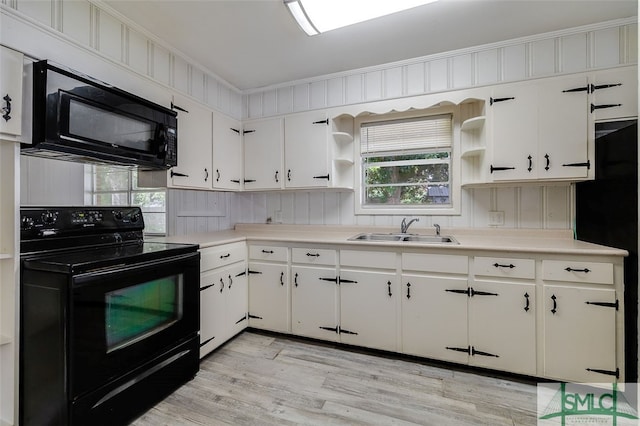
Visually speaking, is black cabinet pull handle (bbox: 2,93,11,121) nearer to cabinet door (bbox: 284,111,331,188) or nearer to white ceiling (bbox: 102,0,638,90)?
white ceiling (bbox: 102,0,638,90)

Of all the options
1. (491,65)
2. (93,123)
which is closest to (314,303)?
(93,123)

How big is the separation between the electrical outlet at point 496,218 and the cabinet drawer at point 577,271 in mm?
637

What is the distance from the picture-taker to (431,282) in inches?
84.6

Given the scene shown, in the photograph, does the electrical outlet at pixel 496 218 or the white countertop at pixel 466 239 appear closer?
the white countertop at pixel 466 239

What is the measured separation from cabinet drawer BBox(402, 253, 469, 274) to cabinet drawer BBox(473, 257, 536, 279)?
8 centimetres

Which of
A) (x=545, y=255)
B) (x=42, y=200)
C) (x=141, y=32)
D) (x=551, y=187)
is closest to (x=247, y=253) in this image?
(x=42, y=200)

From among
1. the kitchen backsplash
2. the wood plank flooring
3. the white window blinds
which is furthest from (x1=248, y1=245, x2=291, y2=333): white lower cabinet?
the white window blinds

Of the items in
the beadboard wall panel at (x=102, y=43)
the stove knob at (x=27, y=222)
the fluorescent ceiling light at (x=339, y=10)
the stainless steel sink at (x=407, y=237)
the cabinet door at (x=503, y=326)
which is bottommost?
the cabinet door at (x=503, y=326)

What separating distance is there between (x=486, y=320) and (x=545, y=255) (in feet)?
1.86

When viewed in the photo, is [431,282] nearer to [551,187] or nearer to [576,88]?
[551,187]

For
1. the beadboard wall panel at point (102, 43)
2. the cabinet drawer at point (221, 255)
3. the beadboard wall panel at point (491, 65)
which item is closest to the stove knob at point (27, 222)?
the beadboard wall panel at point (102, 43)

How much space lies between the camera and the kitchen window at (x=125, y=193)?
6.38 feet

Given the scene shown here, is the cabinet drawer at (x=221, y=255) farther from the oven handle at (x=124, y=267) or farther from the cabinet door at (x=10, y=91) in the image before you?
the cabinet door at (x=10, y=91)

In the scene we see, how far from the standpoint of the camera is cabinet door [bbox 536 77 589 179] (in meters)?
2.06
